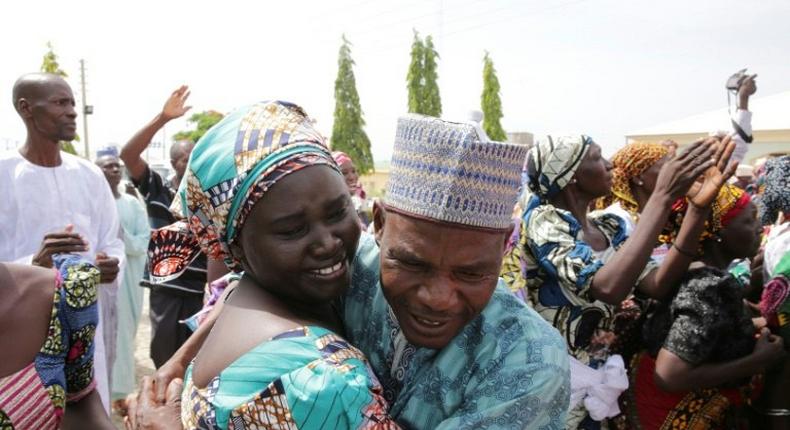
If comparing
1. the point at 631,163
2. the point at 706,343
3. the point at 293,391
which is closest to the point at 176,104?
the point at 631,163

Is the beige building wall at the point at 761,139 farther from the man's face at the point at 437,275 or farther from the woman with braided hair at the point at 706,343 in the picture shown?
the man's face at the point at 437,275

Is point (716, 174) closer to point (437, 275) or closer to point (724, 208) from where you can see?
point (724, 208)

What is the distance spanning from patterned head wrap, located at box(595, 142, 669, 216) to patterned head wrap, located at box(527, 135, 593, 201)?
61 cm

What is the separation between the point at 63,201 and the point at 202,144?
3.33 metres

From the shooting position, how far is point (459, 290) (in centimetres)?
140

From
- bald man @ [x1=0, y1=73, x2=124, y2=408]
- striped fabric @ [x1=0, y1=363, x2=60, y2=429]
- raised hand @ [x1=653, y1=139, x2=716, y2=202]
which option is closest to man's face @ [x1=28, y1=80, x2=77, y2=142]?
bald man @ [x1=0, y1=73, x2=124, y2=408]

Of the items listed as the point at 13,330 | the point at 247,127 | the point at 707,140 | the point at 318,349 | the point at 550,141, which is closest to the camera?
the point at 318,349

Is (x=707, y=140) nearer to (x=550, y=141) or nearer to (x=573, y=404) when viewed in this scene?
(x=550, y=141)

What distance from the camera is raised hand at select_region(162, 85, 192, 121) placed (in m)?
4.63

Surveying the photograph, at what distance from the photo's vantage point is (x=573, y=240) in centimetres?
297

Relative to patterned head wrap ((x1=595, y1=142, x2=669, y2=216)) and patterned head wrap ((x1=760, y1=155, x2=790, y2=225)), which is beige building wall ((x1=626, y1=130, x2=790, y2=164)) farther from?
patterned head wrap ((x1=595, y1=142, x2=669, y2=216))

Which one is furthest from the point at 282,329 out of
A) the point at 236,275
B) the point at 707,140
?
the point at 707,140

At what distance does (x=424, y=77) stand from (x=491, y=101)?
4.57 m

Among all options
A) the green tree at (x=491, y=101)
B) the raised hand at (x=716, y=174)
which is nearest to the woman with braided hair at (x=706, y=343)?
the raised hand at (x=716, y=174)
